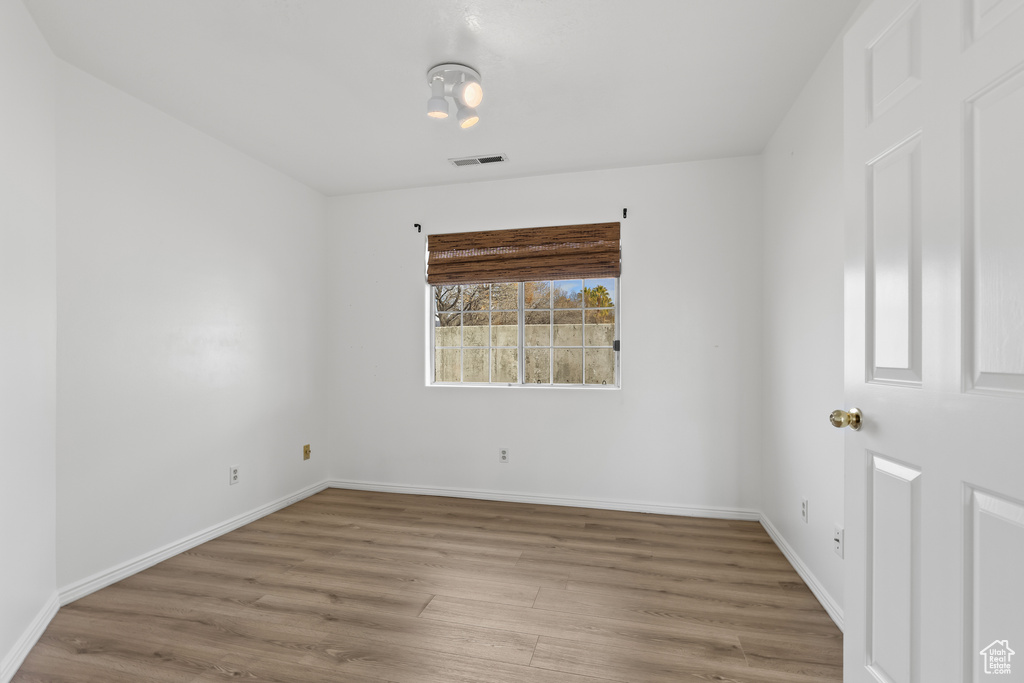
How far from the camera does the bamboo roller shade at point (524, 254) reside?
12.2 feet

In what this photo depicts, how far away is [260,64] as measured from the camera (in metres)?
2.37

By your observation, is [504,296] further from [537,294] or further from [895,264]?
[895,264]

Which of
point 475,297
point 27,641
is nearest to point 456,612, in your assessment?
point 27,641

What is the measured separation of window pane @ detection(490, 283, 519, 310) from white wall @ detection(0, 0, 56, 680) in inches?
105

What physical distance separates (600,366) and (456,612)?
2133 mm

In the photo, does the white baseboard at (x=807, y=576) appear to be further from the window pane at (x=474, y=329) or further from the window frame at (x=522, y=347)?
the window pane at (x=474, y=329)

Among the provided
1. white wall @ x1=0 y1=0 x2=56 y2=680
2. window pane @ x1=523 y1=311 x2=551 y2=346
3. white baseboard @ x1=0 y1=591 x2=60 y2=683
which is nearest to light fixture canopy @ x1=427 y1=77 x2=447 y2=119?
white wall @ x1=0 y1=0 x2=56 y2=680

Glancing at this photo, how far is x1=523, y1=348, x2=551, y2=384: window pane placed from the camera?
3.94 m

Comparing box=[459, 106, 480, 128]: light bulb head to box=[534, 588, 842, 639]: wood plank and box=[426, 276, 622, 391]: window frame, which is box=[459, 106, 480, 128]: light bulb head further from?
box=[534, 588, 842, 639]: wood plank

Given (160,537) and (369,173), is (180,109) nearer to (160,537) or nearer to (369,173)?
(369,173)

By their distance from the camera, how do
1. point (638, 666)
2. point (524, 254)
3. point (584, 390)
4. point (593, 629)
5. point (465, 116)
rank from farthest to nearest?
point (524, 254) < point (584, 390) < point (465, 116) < point (593, 629) < point (638, 666)

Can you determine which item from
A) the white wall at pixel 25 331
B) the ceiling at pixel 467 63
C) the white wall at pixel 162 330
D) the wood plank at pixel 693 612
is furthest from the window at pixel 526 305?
the white wall at pixel 25 331

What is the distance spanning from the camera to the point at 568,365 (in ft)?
12.8

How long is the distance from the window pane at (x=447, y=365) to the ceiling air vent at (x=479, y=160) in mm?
1476
